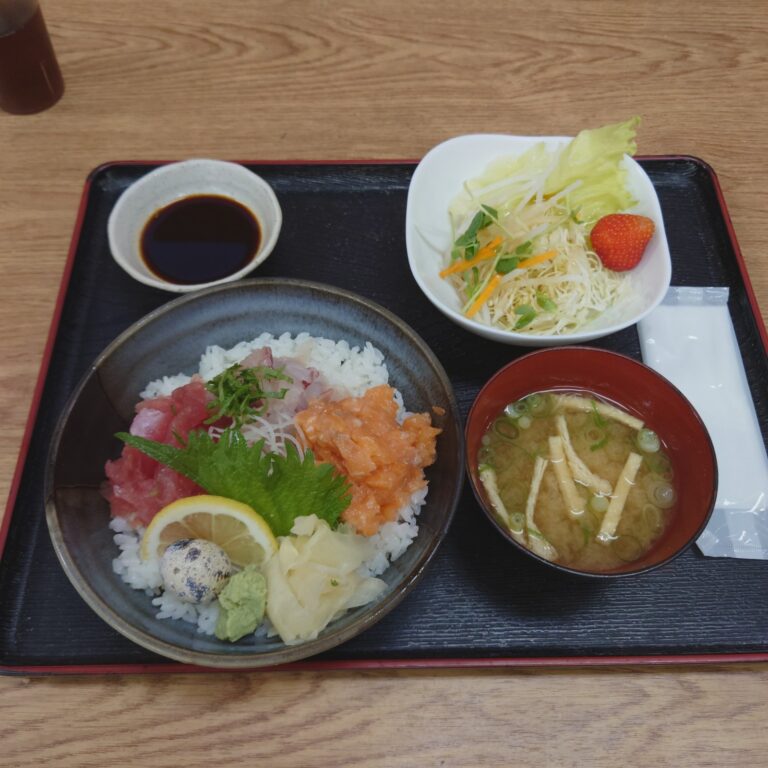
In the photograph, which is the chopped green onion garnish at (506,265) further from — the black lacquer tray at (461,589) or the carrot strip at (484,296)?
the black lacquer tray at (461,589)

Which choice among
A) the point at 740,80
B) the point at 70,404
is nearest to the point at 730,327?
the point at 740,80

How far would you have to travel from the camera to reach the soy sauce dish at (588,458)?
1549 mm

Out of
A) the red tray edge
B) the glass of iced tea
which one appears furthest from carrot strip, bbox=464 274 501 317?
the glass of iced tea

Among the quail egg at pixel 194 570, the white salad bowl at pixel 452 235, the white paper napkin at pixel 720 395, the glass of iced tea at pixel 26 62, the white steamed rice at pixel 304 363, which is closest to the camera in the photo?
the quail egg at pixel 194 570

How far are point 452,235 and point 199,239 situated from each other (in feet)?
2.68

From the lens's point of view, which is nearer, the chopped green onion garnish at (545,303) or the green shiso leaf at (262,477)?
the green shiso leaf at (262,477)

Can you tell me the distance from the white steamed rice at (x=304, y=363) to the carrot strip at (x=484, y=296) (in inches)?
12.5

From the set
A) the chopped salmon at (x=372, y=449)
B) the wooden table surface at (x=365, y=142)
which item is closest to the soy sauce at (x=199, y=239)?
the wooden table surface at (x=365, y=142)

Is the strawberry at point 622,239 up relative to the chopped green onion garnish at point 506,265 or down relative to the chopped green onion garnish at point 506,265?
up

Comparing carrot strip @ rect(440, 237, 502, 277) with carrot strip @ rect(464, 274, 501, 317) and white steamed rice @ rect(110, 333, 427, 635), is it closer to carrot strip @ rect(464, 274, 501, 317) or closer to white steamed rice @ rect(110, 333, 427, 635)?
carrot strip @ rect(464, 274, 501, 317)

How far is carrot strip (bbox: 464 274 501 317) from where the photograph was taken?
6.30 ft

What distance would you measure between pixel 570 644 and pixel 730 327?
108 centimetres

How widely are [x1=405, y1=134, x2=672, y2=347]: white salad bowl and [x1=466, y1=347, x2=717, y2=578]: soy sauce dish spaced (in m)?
0.14

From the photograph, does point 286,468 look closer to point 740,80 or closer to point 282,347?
point 282,347
